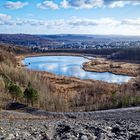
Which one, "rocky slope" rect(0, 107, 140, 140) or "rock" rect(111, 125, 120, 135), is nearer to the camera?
"rocky slope" rect(0, 107, 140, 140)

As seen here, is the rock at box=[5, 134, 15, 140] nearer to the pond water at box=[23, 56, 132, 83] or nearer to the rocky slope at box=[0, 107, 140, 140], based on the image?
the rocky slope at box=[0, 107, 140, 140]

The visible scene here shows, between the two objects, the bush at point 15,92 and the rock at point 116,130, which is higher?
the rock at point 116,130

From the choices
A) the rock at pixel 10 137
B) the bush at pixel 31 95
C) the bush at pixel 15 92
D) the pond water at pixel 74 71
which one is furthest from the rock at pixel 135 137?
the pond water at pixel 74 71

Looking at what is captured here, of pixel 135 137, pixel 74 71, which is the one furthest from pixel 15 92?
pixel 74 71

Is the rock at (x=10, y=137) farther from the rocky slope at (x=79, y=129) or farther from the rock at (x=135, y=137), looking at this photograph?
the rock at (x=135, y=137)

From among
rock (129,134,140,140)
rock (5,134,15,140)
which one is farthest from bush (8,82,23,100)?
rock (129,134,140,140)

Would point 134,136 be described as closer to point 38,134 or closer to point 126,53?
point 38,134

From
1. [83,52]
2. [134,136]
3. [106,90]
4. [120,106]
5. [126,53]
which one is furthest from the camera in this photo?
[83,52]

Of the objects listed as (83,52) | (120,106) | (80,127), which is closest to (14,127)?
(80,127)

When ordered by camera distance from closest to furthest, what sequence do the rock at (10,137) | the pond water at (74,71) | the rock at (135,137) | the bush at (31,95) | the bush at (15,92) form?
the rock at (10,137) < the rock at (135,137) < the bush at (31,95) < the bush at (15,92) < the pond water at (74,71)

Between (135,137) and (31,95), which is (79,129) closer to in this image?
(135,137)

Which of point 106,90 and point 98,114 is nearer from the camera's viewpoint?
point 98,114
